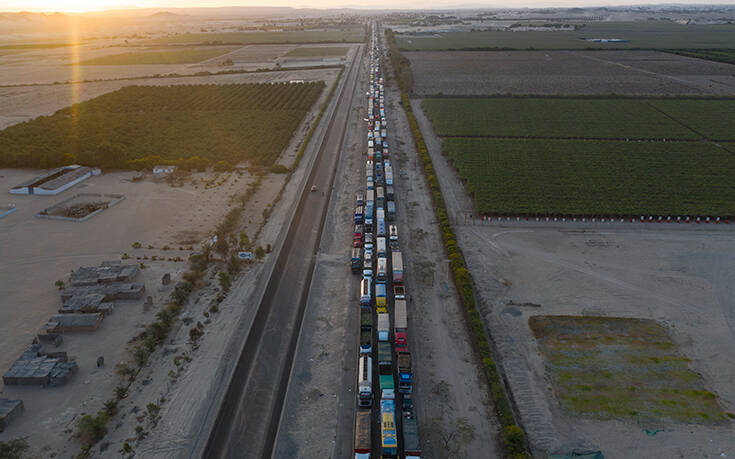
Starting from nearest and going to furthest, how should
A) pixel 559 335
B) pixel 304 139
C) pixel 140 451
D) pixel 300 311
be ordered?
pixel 140 451 → pixel 559 335 → pixel 300 311 → pixel 304 139

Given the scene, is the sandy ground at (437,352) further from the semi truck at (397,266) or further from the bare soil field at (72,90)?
the bare soil field at (72,90)

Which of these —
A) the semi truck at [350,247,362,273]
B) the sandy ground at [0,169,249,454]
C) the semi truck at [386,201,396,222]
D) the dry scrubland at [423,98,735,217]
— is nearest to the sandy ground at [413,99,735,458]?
the dry scrubland at [423,98,735,217]

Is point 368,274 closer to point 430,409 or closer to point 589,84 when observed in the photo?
point 430,409

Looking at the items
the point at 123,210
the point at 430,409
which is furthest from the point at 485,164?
the point at 123,210

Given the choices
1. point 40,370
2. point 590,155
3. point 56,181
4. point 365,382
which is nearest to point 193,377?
point 40,370

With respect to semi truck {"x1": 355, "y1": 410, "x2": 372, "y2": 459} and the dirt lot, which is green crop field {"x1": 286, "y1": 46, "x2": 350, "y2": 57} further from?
semi truck {"x1": 355, "y1": 410, "x2": 372, "y2": 459}

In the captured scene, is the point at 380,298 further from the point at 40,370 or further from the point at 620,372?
the point at 40,370
